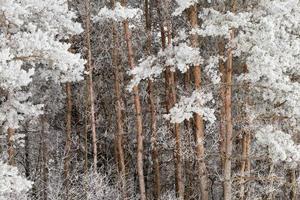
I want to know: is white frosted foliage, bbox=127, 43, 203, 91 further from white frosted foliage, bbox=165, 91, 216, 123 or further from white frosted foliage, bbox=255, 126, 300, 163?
white frosted foliage, bbox=255, 126, 300, 163

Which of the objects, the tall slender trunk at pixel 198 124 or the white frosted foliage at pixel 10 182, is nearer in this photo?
the white frosted foliage at pixel 10 182

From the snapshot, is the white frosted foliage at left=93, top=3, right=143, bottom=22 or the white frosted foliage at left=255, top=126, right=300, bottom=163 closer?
the white frosted foliage at left=255, top=126, right=300, bottom=163

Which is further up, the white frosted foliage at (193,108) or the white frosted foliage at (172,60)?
the white frosted foliage at (172,60)

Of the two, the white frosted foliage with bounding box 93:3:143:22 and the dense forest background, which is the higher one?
the white frosted foliage with bounding box 93:3:143:22

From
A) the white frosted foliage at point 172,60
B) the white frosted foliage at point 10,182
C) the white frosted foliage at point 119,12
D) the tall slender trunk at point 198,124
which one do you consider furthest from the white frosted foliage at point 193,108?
the white frosted foliage at point 10,182

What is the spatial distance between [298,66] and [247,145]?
3.29 m

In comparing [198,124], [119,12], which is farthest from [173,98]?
[119,12]

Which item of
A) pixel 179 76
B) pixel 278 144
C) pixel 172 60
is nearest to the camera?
pixel 172 60

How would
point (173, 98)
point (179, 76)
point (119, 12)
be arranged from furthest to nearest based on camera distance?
point (179, 76) → point (173, 98) → point (119, 12)

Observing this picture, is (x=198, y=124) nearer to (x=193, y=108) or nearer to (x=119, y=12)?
(x=193, y=108)

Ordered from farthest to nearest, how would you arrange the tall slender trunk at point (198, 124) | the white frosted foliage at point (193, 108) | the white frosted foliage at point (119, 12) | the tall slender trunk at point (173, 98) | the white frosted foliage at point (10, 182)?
the tall slender trunk at point (173, 98) < the white frosted foliage at point (119, 12) < the tall slender trunk at point (198, 124) < the white frosted foliage at point (193, 108) < the white frosted foliage at point (10, 182)

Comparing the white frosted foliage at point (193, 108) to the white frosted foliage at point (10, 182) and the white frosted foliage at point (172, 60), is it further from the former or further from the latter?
the white frosted foliage at point (10, 182)

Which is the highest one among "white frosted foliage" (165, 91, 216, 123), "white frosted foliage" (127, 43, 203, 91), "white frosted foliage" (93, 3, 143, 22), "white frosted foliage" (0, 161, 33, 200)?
"white frosted foliage" (93, 3, 143, 22)

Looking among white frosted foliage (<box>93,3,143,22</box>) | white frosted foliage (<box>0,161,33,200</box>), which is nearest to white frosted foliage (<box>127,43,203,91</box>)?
white frosted foliage (<box>93,3,143,22</box>)
